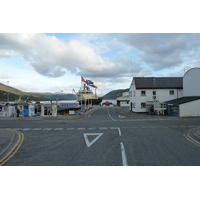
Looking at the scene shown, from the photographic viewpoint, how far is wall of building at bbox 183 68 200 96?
29.2 m

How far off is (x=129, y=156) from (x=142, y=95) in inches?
1161

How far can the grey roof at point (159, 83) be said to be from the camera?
116ft

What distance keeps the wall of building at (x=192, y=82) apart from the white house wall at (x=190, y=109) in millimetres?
4132

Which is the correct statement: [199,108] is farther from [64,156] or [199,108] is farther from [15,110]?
[15,110]

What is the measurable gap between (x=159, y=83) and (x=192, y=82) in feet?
23.5

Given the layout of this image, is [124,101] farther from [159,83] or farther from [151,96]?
[151,96]

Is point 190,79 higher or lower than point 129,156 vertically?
higher

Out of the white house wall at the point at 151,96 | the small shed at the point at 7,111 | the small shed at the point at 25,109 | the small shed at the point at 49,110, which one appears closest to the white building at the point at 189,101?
the white house wall at the point at 151,96

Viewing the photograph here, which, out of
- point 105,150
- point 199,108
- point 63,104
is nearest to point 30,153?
point 105,150

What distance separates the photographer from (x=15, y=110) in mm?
26969

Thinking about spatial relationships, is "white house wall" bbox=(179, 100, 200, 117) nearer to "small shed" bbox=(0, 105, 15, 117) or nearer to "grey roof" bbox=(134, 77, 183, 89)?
"grey roof" bbox=(134, 77, 183, 89)

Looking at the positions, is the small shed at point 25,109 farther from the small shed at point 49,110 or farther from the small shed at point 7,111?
the small shed at point 49,110

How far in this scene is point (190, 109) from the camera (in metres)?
26.2

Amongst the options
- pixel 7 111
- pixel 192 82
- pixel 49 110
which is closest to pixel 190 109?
pixel 192 82
